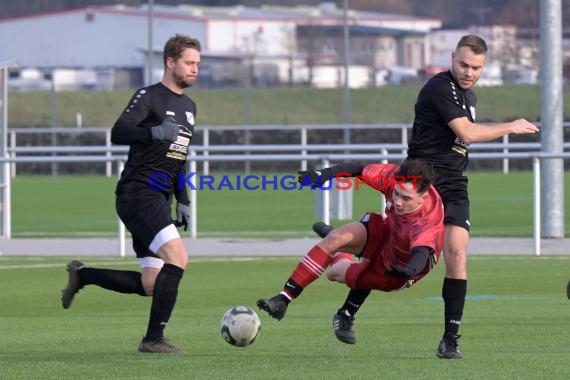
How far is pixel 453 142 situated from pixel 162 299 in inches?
84.4

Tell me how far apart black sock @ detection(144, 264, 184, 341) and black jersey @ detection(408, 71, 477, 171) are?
174 cm

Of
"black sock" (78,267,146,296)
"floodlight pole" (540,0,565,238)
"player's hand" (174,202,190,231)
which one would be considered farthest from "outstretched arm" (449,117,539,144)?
"floodlight pole" (540,0,565,238)

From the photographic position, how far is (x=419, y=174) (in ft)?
29.9

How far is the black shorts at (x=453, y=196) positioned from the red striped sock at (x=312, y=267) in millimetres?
806

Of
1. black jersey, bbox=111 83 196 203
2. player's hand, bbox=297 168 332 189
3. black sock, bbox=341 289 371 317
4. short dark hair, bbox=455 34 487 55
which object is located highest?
short dark hair, bbox=455 34 487 55

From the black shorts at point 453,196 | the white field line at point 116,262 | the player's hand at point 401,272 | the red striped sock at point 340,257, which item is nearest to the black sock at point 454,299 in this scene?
the black shorts at point 453,196

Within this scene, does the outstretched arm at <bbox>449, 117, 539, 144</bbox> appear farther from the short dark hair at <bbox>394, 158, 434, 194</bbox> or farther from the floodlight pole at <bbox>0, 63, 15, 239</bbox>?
the floodlight pole at <bbox>0, 63, 15, 239</bbox>

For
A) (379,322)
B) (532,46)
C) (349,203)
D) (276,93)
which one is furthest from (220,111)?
(379,322)

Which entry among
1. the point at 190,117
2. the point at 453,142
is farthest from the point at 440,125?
the point at 190,117

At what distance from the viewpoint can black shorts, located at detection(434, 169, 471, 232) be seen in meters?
9.47

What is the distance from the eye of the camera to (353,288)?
9906 millimetres

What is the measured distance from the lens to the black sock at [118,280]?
399 inches

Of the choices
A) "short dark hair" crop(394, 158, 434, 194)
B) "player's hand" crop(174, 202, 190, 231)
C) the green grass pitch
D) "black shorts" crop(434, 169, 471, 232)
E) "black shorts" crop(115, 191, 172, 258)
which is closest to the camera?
the green grass pitch

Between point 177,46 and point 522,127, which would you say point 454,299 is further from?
point 177,46
